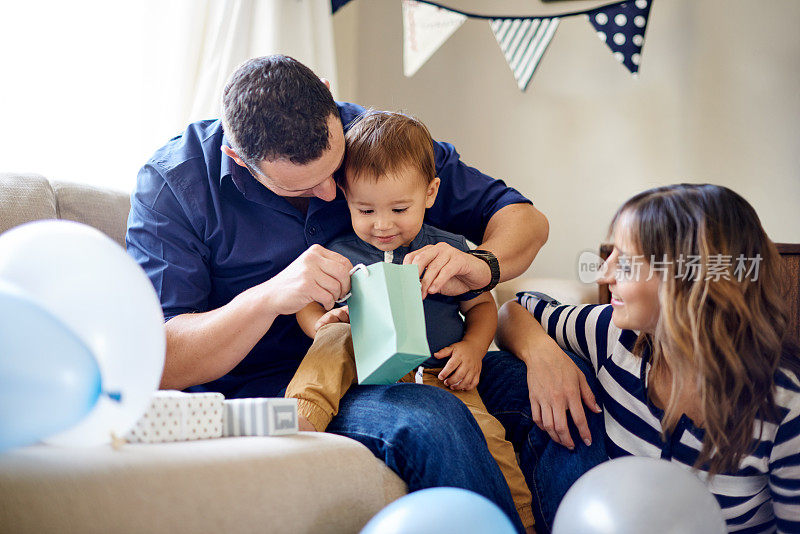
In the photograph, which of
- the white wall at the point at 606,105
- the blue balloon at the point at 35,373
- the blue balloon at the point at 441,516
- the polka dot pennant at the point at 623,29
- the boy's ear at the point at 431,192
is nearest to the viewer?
the blue balloon at the point at 35,373

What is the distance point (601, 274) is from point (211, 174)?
0.82m

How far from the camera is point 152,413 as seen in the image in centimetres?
91

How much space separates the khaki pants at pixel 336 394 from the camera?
1172mm

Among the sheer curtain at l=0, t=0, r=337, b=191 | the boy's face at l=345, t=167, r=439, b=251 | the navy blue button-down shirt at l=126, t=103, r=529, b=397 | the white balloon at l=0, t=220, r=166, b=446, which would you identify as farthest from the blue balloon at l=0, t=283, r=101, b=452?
the sheer curtain at l=0, t=0, r=337, b=191

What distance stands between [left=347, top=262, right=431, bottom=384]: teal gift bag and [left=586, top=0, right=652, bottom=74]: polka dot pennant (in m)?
1.83

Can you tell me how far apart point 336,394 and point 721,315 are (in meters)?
0.66

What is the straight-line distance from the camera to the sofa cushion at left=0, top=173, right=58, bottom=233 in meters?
1.42

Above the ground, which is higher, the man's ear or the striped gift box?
the man's ear

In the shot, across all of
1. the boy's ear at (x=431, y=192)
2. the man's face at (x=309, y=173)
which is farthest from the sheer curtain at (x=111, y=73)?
the boy's ear at (x=431, y=192)

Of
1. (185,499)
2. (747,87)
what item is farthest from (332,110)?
(747,87)

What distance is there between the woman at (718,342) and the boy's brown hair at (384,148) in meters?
0.45

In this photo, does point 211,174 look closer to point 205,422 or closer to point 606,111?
point 205,422

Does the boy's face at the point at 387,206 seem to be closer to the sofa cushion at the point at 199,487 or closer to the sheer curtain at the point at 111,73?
the sofa cushion at the point at 199,487

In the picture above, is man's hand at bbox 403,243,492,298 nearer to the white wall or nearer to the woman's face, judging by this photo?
the woman's face
